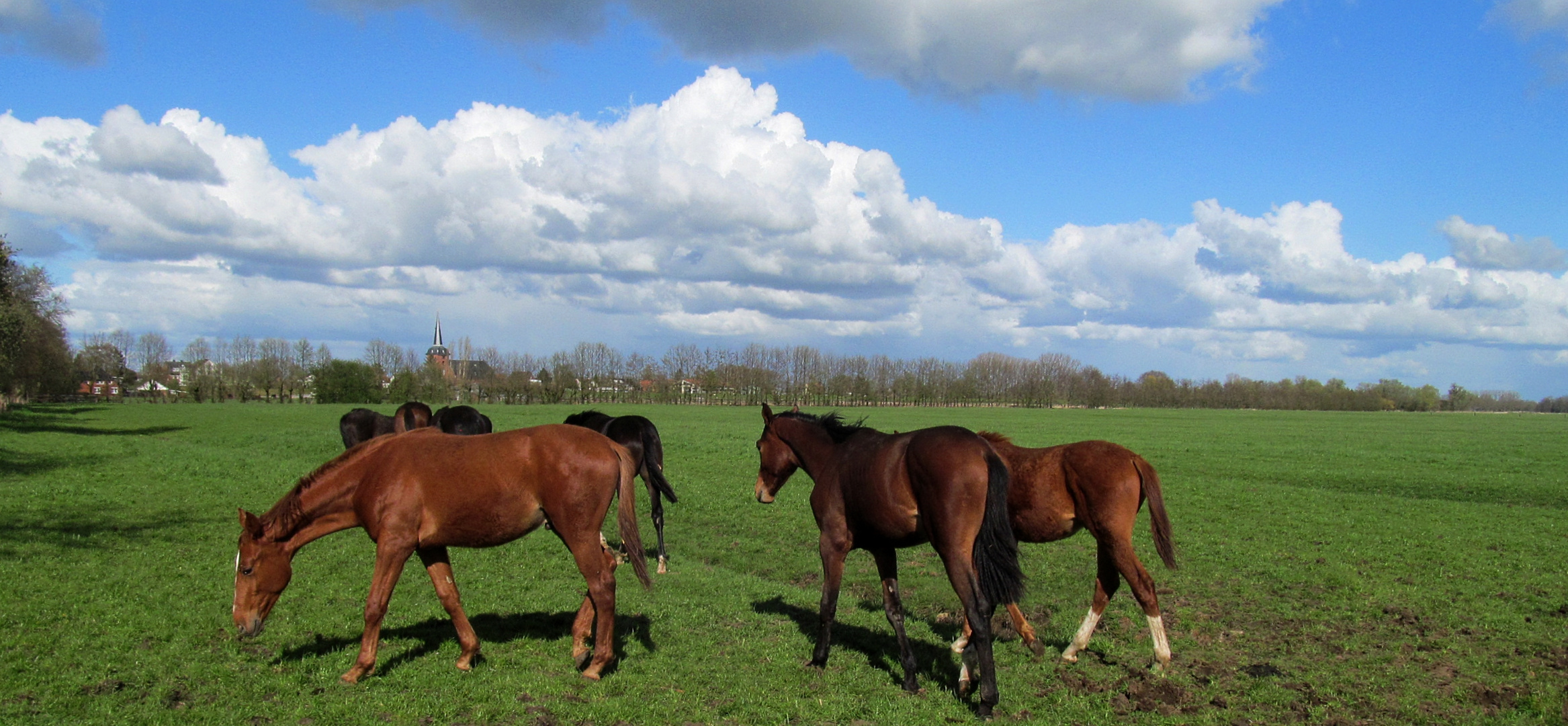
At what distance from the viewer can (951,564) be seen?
5891 mm

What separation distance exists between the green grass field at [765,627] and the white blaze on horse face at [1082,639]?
0.12 m

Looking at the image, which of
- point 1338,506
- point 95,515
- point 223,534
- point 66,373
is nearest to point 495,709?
point 223,534

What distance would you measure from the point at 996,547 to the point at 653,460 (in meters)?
7.25

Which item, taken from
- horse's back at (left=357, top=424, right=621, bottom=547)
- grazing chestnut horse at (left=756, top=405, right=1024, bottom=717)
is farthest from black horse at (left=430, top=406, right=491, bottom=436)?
grazing chestnut horse at (left=756, top=405, right=1024, bottom=717)

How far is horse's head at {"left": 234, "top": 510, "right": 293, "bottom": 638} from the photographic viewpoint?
617 cm

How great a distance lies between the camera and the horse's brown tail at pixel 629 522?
6.28 meters

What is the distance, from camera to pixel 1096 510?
6.94 m

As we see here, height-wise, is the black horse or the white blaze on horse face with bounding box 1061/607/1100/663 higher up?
the black horse

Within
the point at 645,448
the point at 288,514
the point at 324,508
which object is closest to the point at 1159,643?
the point at 324,508

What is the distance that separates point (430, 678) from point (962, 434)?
465 centimetres

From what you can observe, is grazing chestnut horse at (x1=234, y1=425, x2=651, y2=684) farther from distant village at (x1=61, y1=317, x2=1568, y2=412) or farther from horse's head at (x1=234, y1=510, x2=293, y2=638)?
distant village at (x1=61, y1=317, x2=1568, y2=412)

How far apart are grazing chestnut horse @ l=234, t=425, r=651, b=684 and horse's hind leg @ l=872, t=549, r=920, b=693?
1.99 metres

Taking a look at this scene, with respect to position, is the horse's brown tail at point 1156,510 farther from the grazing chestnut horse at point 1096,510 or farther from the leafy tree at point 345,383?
the leafy tree at point 345,383

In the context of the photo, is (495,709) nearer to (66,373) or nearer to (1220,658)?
(1220,658)
